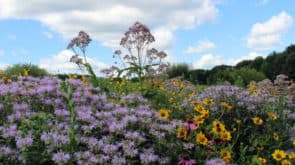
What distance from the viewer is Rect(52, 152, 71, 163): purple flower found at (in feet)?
9.37

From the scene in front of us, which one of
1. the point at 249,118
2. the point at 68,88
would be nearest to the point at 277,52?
the point at 249,118

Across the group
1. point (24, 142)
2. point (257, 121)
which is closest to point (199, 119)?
point (257, 121)

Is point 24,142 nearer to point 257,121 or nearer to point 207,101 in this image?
point 207,101

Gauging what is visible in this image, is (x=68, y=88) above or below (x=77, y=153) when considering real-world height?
above

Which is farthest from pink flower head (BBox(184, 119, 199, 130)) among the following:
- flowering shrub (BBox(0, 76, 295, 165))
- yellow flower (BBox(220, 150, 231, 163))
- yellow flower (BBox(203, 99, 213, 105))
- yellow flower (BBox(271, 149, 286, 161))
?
yellow flower (BBox(203, 99, 213, 105))

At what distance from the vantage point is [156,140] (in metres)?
3.18

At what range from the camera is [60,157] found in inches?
113

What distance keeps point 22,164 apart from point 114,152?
0.63m

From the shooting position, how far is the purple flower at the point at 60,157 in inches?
112

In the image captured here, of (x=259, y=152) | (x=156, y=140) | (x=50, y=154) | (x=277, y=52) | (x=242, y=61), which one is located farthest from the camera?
(x=242, y=61)

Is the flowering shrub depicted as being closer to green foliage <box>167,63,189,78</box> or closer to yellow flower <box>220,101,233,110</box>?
yellow flower <box>220,101,233,110</box>

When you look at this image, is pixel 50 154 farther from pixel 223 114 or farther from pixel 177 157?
pixel 223 114

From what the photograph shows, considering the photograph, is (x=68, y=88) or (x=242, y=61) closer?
(x=68, y=88)

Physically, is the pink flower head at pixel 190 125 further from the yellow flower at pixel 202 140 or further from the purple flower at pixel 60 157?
Result: the purple flower at pixel 60 157
